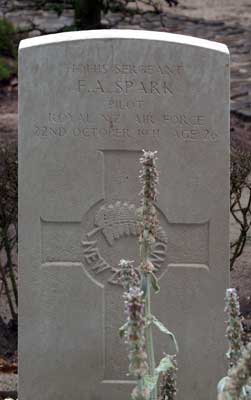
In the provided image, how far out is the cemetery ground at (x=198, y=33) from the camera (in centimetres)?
728

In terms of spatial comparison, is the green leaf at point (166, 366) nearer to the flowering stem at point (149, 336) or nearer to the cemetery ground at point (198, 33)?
the flowering stem at point (149, 336)

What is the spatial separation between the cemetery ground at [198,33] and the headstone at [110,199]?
134cm

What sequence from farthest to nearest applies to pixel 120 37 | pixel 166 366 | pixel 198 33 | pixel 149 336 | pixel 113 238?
pixel 198 33 → pixel 113 238 → pixel 120 37 → pixel 166 366 → pixel 149 336

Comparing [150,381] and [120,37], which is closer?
[150,381]

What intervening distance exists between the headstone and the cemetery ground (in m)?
1.34

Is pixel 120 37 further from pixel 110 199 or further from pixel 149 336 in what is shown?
pixel 149 336

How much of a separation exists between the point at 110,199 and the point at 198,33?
407 inches

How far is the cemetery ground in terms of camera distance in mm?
7277

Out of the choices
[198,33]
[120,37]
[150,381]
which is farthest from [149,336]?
[198,33]

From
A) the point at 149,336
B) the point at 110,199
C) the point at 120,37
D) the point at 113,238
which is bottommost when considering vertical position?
the point at 149,336

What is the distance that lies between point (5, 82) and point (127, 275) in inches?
387

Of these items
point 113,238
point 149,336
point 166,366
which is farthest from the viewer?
point 113,238

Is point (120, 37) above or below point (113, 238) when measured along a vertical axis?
above

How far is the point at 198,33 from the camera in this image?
14695mm
